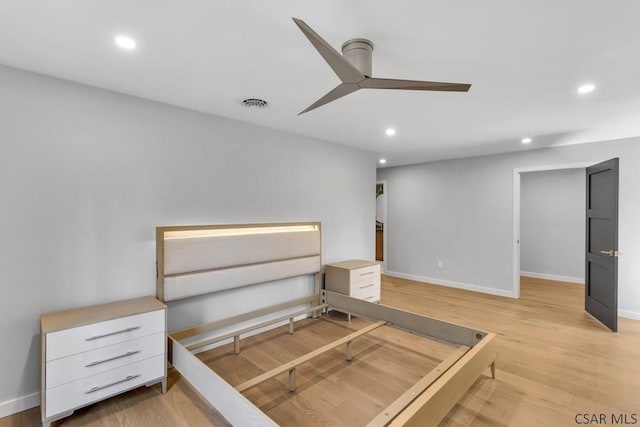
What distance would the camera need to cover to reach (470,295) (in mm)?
5141

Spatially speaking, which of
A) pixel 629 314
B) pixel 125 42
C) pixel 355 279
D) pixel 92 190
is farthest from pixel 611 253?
pixel 92 190

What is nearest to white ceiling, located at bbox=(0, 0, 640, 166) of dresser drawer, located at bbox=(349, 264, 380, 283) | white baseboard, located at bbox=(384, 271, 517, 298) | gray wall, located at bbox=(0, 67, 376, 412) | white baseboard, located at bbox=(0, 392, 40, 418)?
gray wall, located at bbox=(0, 67, 376, 412)

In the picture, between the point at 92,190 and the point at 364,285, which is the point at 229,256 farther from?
the point at 364,285

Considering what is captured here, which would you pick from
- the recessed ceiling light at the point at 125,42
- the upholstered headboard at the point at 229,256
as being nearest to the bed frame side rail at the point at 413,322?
the upholstered headboard at the point at 229,256

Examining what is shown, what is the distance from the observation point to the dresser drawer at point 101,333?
1.96 meters

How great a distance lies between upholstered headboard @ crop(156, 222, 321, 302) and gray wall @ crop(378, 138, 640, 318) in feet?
9.78

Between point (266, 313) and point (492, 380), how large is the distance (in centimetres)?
228

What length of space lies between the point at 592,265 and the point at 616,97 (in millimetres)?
2557

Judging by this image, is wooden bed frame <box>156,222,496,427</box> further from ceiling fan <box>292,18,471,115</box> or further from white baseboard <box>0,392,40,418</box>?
ceiling fan <box>292,18,471,115</box>

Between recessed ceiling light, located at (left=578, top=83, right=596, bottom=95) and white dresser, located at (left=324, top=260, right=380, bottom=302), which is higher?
recessed ceiling light, located at (left=578, top=83, right=596, bottom=95)

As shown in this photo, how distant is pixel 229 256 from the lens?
317 centimetres

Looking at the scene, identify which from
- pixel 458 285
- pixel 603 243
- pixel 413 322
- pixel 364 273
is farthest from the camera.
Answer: pixel 458 285

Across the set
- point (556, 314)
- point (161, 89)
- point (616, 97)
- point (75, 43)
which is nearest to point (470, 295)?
point (556, 314)

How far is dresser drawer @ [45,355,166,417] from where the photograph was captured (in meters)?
1.96
